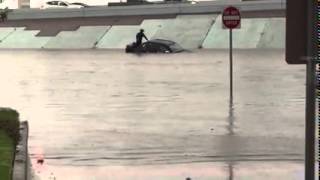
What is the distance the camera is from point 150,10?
65.2m

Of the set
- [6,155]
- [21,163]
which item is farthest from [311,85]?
[21,163]

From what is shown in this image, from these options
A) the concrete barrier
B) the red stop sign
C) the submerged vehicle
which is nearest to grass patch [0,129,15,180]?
the concrete barrier

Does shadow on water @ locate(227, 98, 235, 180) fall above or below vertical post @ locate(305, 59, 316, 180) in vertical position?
below

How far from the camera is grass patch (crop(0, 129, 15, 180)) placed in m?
6.94

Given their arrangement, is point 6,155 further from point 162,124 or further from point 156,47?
point 156,47

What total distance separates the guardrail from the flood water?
35032mm

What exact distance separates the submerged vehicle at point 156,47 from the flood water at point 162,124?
64.7 feet

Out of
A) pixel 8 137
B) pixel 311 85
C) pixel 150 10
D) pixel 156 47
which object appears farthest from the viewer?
pixel 150 10

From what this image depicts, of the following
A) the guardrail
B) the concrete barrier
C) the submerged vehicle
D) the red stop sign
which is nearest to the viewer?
the concrete barrier

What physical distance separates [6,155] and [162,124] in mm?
6477

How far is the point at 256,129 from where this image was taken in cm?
1327

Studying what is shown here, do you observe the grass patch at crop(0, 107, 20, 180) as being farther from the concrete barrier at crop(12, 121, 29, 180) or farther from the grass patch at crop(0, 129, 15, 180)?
the concrete barrier at crop(12, 121, 29, 180)

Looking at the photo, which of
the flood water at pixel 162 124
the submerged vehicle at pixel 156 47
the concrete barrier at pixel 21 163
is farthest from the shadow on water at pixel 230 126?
the submerged vehicle at pixel 156 47

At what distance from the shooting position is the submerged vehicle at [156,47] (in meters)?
46.6
